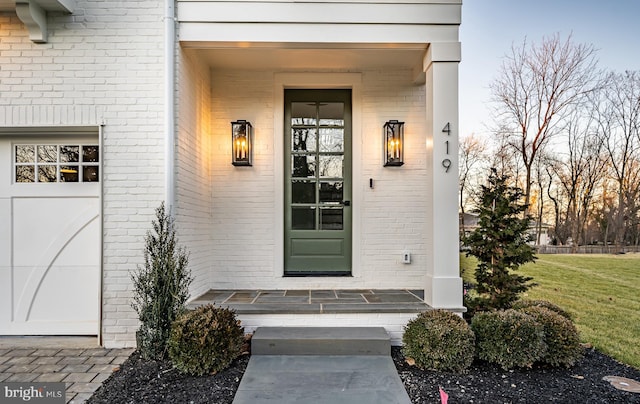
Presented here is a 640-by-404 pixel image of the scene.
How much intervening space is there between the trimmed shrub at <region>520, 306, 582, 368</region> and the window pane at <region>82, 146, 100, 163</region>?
4323 millimetres

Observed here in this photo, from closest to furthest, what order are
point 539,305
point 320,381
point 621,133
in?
point 320,381, point 539,305, point 621,133

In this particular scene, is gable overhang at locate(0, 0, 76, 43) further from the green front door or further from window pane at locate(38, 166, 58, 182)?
the green front door

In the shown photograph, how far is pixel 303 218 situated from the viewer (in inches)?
170

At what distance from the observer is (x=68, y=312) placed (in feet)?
11.2

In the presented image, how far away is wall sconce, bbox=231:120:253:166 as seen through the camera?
4.07 meters

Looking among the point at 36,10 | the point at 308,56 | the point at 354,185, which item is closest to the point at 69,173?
the point at 36,10

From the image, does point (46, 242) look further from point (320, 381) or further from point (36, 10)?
point (320, 381)

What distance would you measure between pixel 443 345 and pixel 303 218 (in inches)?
85.1

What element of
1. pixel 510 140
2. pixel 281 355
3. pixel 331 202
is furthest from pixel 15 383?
pixel 510 140

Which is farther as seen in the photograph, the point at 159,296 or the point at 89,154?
the point at 89,154

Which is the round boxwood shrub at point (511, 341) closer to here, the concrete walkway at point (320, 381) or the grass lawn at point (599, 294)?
the concrete walkway at point (320, 381)

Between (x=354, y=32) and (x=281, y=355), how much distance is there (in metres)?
3.00

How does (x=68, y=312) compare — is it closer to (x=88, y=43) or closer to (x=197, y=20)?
(x=88, y=43)

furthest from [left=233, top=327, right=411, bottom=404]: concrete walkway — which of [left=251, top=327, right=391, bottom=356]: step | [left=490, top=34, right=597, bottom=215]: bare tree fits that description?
[left=490, top=34, right=597, bottom=215]: bare tree
